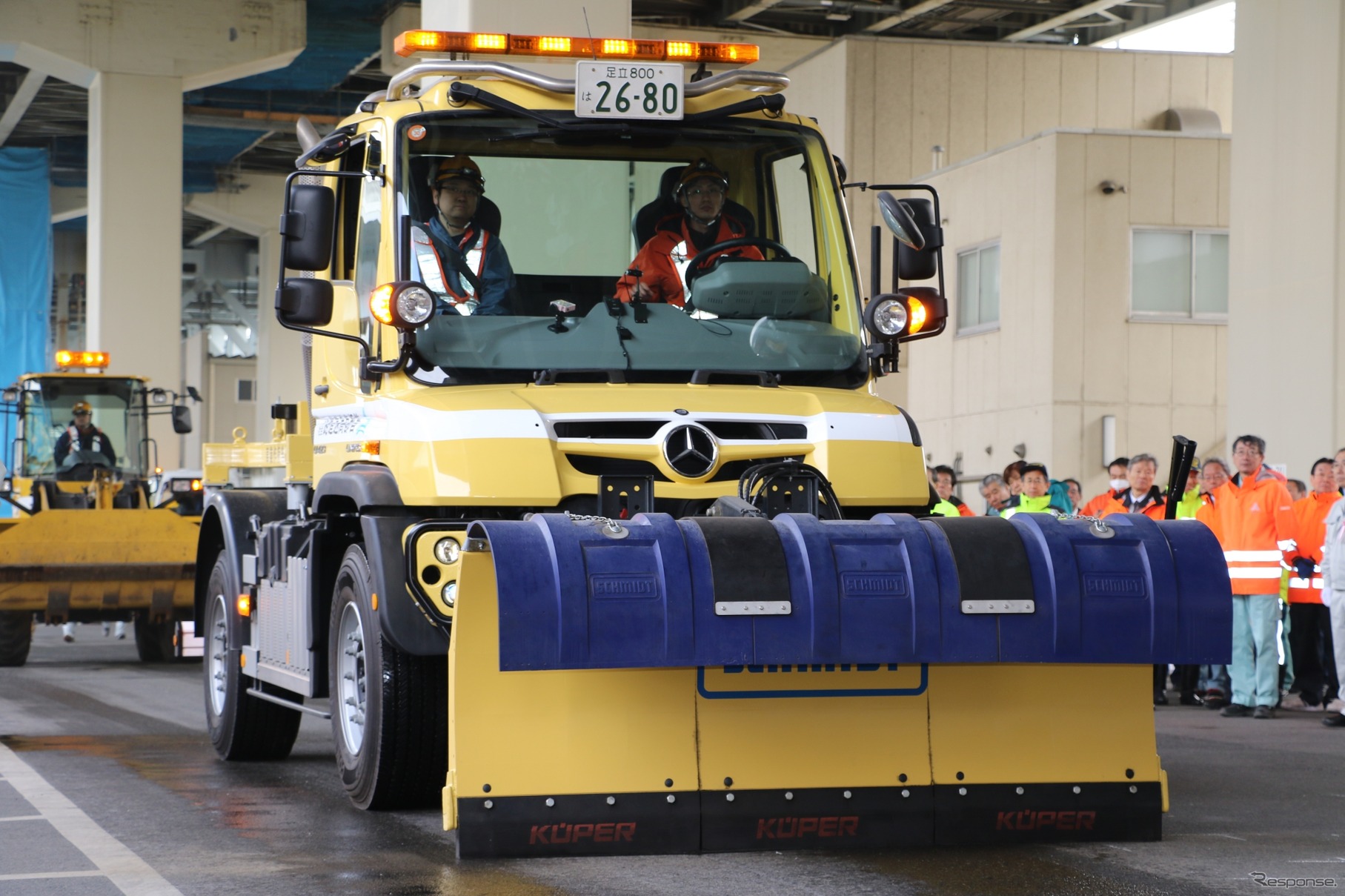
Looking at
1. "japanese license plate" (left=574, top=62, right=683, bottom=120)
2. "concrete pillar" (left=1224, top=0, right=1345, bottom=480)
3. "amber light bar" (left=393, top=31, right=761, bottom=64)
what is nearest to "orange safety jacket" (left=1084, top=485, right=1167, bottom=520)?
"concrete pillar" (left=1224, top=0, right=1345, bottom=480)

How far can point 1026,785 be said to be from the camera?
6.82 metres

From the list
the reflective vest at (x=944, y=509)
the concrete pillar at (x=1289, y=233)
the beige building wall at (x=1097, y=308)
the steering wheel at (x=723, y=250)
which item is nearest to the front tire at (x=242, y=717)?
the steering wheel at (x=723, y=250)

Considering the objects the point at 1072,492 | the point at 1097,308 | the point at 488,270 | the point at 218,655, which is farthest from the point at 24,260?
the point at 488,270

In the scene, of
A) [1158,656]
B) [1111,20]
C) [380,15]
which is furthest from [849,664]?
[1111,20]

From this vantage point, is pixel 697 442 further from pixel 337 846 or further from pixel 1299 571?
pixel 1299 571

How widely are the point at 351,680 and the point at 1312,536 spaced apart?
8.56 m

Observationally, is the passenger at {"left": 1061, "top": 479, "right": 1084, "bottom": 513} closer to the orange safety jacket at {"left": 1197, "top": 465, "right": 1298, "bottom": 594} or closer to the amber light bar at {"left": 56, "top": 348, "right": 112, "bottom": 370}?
the orange safety jacket at {"left": 1197, "top": 465, "right": 1298, "bottom": 594}

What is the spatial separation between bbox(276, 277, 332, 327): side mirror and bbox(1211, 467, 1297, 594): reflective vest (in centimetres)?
802

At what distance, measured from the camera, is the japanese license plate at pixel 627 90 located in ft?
26.7

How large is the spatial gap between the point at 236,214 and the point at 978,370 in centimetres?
2730

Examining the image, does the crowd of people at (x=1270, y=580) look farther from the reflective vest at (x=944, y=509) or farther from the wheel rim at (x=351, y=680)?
the wheel rim at (x=351, y=680)

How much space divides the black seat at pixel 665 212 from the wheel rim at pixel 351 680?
1.99m

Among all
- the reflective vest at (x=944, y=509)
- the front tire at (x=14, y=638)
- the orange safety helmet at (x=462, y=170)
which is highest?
the orange safety helmet at (x=462, y=170)

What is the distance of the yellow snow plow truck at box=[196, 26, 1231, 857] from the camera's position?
640cm
